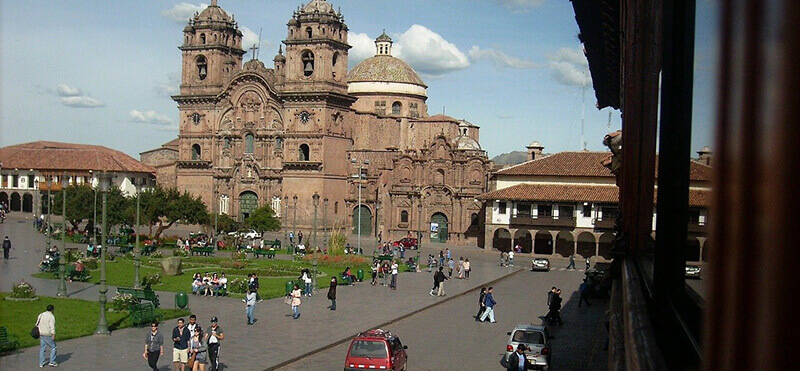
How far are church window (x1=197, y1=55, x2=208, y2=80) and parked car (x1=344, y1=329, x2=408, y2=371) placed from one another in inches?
2311

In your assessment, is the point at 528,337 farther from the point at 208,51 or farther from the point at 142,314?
the point at 208,51

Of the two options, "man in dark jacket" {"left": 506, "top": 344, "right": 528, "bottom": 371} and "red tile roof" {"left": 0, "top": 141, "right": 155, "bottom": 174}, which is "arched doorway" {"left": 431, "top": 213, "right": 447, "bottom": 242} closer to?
"red tile roof" {"left": 0, "top": 141, "right": 155, "bottom": 174}

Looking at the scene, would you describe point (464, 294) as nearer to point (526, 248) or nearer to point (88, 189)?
point (526, 248)

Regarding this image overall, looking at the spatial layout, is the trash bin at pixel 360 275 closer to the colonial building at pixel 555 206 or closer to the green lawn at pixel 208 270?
the green lawn at pixel 208 270

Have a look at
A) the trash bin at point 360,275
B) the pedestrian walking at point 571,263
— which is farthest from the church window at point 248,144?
the trash bin at point 360,275

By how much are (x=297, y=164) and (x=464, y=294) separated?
3522 cm

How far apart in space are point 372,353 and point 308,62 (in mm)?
53675

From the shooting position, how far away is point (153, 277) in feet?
99.7

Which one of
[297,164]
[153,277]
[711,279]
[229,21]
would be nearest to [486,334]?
[153,277]

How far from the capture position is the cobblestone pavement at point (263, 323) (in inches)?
654

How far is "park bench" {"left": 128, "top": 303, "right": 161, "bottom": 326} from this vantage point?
20.9 m

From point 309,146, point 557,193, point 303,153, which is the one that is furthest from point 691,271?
point 303,153

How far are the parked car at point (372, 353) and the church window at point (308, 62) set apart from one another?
52.3m

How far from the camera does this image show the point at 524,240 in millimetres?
56531
